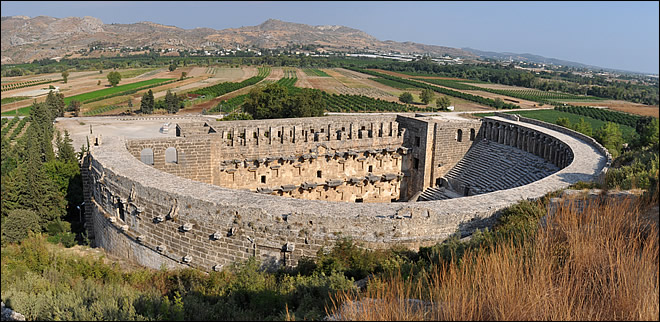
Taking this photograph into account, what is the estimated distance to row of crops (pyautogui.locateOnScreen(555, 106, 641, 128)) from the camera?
187 feet

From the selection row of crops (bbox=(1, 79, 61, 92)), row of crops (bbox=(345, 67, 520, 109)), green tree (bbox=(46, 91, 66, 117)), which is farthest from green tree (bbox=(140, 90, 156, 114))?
row of crops (bbox=(345, 67, 520, 109))

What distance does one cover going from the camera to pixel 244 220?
11602 mm

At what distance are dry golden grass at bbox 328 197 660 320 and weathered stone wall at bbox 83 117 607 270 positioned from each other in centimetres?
527

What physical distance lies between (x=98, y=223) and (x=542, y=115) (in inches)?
2274

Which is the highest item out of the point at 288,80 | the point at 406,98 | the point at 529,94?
the point at 288,80

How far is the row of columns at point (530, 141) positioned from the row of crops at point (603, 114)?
41212 millimetres

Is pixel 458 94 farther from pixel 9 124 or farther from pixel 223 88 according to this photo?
pixel 9 124

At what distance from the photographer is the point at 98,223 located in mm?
15539

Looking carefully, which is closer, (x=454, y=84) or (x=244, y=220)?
(x=244, y=220)

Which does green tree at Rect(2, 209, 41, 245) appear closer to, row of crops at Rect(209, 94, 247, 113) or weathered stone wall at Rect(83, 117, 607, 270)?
weathered stone wall at Rect(83, 117, 607, 270)

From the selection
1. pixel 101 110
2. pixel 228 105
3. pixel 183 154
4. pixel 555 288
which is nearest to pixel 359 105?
pixel 228 105

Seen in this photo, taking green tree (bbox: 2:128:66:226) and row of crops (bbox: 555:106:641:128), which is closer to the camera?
green tree (bbox: 2:128:66:226)

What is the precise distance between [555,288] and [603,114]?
2553 inches

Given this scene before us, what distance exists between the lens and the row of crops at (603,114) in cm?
5691
